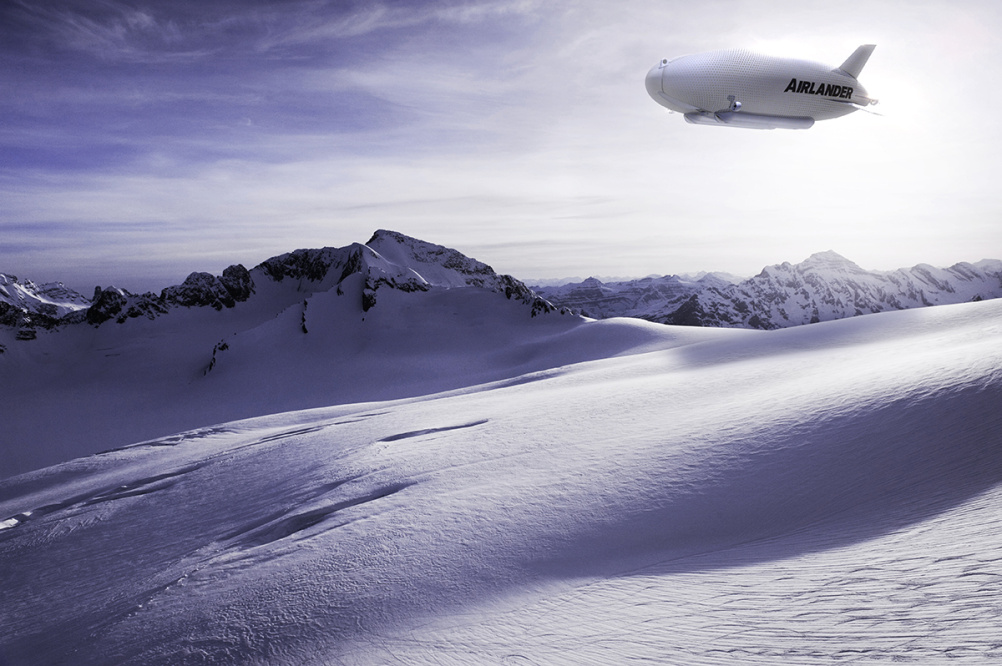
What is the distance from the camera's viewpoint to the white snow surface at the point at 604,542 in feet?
17.2

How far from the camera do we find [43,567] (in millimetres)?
11195

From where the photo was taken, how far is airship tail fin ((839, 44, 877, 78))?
23.8 metres

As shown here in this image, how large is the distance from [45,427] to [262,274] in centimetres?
5420

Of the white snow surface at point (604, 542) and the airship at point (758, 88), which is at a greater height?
the airship at point (758, 88)

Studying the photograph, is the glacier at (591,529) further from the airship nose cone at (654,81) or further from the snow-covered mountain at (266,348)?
the snow-covered mountain at (266,348)

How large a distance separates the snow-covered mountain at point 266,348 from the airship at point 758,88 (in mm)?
21125

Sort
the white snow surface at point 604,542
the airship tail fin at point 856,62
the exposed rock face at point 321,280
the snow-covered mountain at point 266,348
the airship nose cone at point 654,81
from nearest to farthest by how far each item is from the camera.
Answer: the white snow surface at point 604,542 < the airship tail fin at point 856,62 < the airship nose cone at point 654,81 < the snow-covered mountain at point 266,348 < the exposed rock face at point 321,280

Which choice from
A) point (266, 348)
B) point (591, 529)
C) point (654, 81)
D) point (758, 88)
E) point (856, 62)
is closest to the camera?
point (591, 529)

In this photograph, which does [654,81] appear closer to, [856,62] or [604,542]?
[856,62]

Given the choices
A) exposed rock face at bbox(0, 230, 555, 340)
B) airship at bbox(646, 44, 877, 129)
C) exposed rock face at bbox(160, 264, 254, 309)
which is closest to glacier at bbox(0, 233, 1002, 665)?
airship at bbox(646, 44, 877, 129)

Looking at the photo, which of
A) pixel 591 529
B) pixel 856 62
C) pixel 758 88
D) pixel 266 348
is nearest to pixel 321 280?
pixel 266 348

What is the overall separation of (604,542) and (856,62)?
1135 inches

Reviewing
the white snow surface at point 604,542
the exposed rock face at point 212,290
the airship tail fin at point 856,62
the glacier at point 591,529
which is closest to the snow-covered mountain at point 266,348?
the exposed rock face at point 212,290

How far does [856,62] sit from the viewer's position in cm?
2419
